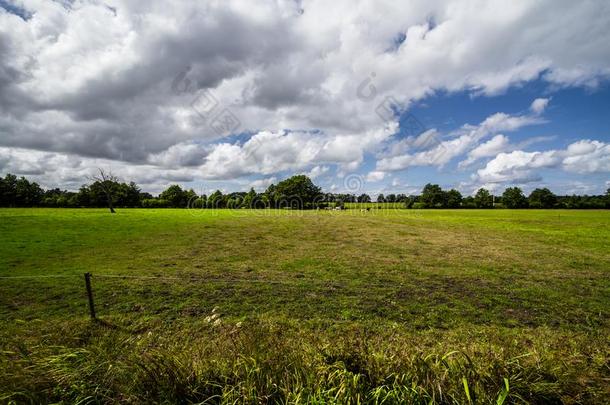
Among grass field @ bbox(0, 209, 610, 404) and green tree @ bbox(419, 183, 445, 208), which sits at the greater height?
green tree @ bbox(419, 183, 445, 208)

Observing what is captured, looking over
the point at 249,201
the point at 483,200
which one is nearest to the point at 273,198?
the point at 249,201

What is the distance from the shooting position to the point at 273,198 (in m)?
126

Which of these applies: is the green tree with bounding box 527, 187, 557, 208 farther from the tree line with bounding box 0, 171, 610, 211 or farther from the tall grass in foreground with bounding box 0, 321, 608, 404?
the tall grass in foreground with bounding box 0, 321, 608, 404

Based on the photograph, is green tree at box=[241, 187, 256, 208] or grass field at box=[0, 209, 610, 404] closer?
grass field at box=[0, 209, 610, 404]

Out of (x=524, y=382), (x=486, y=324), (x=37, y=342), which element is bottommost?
(x=486, y=324)

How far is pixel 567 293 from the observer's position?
428 inches

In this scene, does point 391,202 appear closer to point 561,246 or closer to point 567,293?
point 561,246

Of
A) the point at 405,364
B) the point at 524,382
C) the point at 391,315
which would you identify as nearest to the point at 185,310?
the point at 391,315

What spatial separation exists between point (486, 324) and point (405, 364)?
5932 mm

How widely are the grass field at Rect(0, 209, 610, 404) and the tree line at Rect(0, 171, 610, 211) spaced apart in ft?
323

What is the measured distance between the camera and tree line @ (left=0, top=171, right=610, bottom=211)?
338ft

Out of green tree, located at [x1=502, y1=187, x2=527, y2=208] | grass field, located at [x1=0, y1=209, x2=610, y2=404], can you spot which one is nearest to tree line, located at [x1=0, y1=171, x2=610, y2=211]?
green tree, located at [x1=502, y1=187, x2=527, y2=208]

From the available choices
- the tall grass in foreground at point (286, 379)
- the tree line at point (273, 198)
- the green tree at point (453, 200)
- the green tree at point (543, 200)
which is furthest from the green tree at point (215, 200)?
the green tree at point (543, 200)

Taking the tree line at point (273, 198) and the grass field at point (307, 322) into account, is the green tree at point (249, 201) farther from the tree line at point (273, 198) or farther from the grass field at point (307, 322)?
the grass field at point (307, 322)
